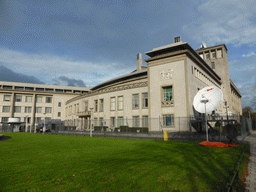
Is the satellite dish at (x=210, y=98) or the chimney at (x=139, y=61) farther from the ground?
the chimney at (x=139, y=61)

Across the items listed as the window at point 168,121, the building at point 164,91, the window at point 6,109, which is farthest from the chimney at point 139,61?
the window at point 6,109

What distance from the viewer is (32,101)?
7638cm

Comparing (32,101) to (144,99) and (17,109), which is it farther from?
(144,99)

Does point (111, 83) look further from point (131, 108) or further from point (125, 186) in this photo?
point (125, 186)

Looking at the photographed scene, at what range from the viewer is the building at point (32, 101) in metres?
72.5

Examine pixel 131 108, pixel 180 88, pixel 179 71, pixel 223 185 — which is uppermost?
pixel 179 71

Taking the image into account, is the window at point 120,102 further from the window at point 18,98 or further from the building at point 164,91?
the window at point 18,98

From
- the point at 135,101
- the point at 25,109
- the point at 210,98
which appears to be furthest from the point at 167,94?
the point at 25,109

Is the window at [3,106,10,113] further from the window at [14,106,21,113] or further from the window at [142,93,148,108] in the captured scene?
the window at [142,93,148,108]

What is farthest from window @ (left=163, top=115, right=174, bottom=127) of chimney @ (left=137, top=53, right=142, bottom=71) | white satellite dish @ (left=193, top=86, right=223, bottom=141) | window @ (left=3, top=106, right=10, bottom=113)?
window @ (left=3, top=106, right=10, bottom=113)

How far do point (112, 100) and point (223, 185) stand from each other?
40097mm

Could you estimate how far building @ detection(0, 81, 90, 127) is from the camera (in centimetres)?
7250

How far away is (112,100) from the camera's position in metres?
45.6

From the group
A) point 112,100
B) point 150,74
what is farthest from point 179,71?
point 112,100
